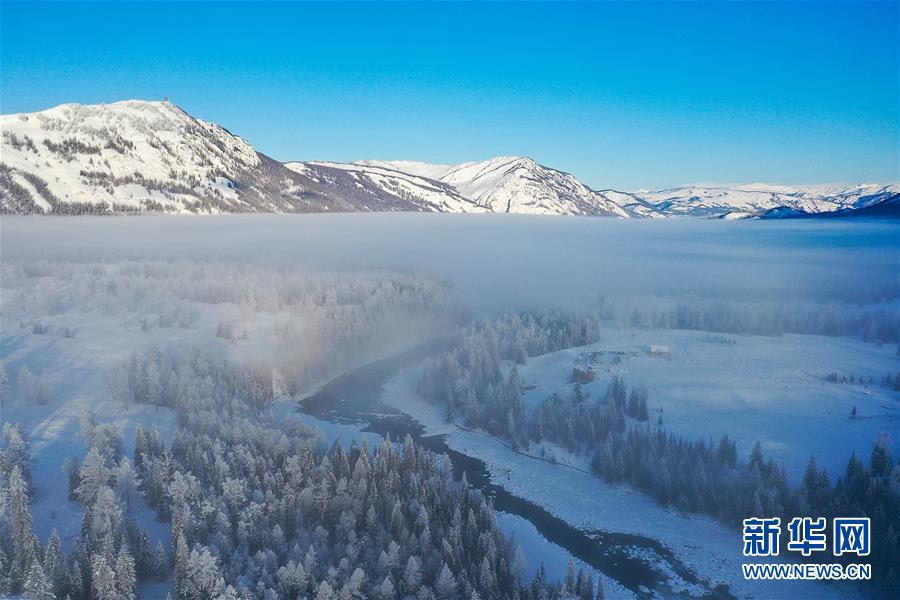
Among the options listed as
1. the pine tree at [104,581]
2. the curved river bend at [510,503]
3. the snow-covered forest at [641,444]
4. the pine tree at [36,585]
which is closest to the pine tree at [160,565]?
the pine tree at [104,581]

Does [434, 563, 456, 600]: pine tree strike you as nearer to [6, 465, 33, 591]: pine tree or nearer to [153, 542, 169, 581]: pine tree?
[153, 542, 169, 581]: pine tree

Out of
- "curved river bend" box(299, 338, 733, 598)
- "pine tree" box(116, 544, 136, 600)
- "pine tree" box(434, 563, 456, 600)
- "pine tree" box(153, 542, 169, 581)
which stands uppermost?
"pine tree" box(116, 544, 136, 600)

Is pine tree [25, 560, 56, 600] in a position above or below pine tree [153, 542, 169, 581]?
above

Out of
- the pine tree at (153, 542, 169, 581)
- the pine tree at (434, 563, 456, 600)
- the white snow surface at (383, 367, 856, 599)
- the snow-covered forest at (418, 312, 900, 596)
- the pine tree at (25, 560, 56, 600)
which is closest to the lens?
the pine tree at (25, 560, 56, 600)

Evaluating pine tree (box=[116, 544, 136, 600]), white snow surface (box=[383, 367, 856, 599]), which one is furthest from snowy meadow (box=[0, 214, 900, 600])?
white snow surface (box=[383, 367, 856, 599])

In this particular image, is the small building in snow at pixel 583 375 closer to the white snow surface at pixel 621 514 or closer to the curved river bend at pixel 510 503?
the white snow surface at pixel 621 514

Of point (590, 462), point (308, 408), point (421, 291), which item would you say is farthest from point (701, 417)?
point (421, 291)

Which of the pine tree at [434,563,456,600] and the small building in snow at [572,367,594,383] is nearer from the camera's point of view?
the pine tree at [434,563,456,600]

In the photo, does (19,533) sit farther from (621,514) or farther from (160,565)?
(621,514)

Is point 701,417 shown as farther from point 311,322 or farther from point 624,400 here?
point 311,322
